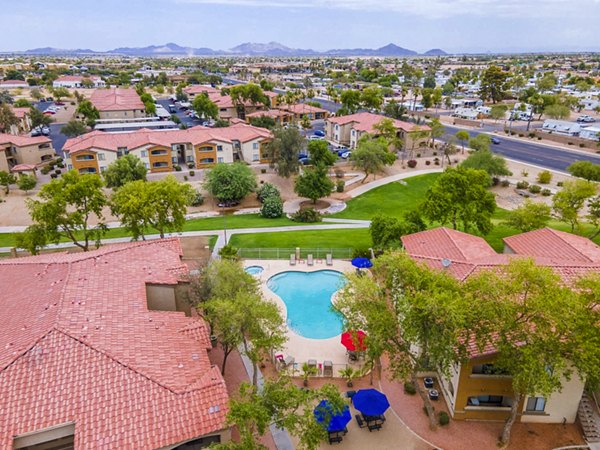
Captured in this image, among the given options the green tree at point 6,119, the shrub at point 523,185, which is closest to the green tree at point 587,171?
the shrub at point 523,185

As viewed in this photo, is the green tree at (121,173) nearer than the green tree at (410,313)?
No

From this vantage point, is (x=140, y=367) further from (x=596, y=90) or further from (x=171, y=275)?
(x=596, y=90)

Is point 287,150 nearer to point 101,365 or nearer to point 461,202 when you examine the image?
point 461,202

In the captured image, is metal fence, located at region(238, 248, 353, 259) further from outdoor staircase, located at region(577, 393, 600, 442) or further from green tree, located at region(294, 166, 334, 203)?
outdoor staircase, located at region(577, 393, 600, 442)

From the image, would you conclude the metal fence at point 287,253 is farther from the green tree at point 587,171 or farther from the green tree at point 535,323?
the green tree at point 587,171

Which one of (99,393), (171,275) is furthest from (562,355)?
(171,275)
